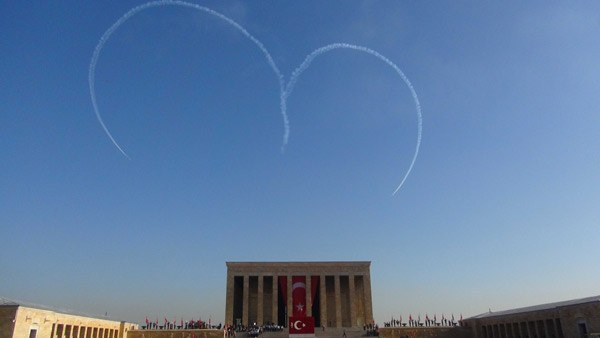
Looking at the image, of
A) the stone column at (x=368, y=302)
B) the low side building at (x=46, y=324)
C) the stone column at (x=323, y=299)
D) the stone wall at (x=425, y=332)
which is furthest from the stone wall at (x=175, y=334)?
the stone column at (x=368, y=302)

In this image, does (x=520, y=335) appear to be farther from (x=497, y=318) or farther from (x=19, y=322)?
(x=19, y=322)

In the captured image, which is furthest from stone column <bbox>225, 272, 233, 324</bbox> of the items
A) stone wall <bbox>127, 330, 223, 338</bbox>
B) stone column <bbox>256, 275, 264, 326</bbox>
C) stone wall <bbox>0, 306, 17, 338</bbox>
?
stone wall <bbox>0, 306, 17, 338</bbox>

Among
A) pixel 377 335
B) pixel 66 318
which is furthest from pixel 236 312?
pixel 66 318

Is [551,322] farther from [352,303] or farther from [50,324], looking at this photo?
[50,324]

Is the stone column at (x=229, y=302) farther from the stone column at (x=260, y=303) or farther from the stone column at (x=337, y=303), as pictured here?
the stone column at (x=337, y=303)

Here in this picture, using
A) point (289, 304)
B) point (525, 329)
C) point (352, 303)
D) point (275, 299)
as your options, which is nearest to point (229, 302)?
point (275, 299)

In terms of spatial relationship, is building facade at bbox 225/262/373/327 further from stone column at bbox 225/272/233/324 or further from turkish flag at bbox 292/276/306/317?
turkish flag at bbox 292/276/306/317

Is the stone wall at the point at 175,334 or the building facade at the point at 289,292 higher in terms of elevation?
the building facade at the point at 289,292
